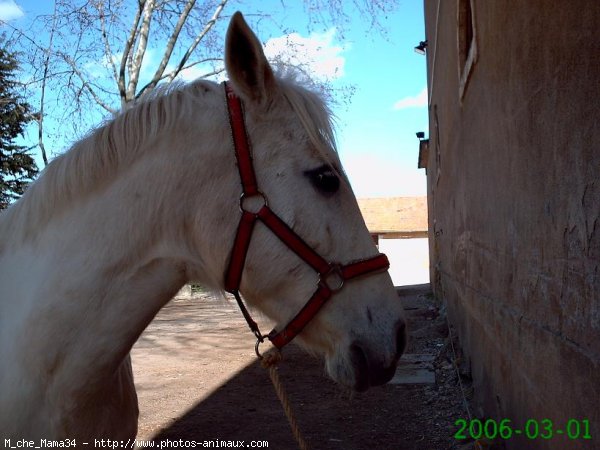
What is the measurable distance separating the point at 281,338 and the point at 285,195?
0.49 meters

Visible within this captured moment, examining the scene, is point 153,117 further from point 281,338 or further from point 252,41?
point 281,338

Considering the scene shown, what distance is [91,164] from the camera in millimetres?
1796

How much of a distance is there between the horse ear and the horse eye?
12.3 inches

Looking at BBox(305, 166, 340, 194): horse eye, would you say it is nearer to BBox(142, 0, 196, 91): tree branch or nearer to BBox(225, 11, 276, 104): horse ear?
BBox(225, 11, 276, 104): horse ear

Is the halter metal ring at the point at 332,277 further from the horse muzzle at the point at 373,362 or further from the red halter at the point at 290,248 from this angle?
the horse muzzle at the point at 373,362

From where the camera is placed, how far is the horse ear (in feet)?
5.21

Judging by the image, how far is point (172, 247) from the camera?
173 cm

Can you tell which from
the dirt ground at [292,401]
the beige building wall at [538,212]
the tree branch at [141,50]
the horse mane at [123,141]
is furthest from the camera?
the tree branch at [141,50]

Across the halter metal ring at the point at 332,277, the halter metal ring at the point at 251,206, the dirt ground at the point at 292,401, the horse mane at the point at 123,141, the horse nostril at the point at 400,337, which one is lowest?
the dirt ground at the point at 292,401

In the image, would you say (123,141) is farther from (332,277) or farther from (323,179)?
(332,277)

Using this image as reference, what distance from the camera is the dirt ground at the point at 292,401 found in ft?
14.2

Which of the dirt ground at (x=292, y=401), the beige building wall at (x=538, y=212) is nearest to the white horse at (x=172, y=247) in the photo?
the beige building wall at (x=538, y=212)

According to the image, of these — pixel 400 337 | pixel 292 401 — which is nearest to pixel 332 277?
pixel 400 337

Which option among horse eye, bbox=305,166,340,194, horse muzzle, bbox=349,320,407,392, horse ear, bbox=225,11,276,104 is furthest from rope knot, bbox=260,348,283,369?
horse ear, bbox=225,11,276,104
